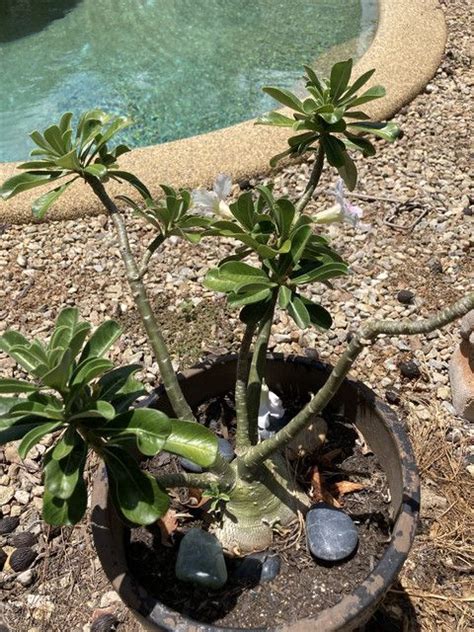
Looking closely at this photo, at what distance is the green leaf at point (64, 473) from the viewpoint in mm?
1021

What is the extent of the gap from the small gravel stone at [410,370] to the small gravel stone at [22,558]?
143cm

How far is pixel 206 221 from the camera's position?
4.24 feet

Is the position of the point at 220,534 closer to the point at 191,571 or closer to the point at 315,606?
the point at 191,571

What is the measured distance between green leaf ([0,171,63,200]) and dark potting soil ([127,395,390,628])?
2.82 feet

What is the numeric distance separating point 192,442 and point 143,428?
0.10 m

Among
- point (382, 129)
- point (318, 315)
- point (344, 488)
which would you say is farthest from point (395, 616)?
point (382, 129)

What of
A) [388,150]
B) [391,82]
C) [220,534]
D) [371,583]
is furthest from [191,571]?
[391,82]

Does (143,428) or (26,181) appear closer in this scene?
(143,428)

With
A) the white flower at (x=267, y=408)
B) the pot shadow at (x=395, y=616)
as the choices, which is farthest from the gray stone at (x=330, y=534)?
the pot shadow at (x=395, y=616)

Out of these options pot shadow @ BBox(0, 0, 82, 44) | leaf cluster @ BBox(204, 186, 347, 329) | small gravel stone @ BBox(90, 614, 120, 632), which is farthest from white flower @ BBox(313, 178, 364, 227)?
pot shadow @ BBox(0, 0, 82, 44)

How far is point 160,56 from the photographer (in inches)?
214

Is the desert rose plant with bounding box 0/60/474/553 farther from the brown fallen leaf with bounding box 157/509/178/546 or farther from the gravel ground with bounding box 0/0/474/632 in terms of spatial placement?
the gravel ground with bounding box 0/0/474/632

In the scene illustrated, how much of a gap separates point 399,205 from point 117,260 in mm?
1411

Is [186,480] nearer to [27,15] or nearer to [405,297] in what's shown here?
[405,297]
